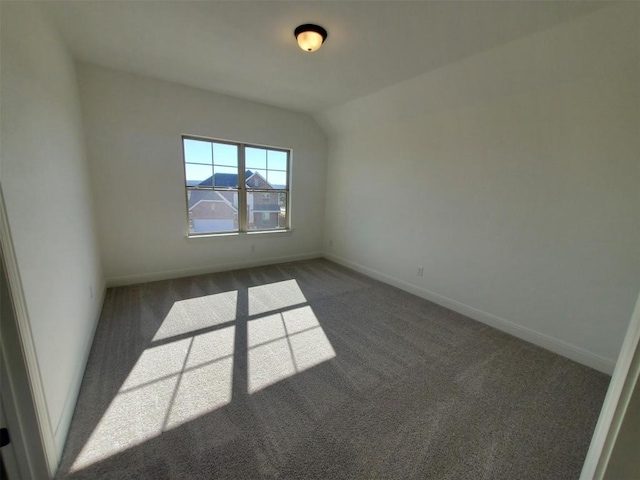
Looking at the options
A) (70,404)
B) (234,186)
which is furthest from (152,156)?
(70,404)

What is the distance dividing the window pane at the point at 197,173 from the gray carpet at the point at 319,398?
1.70 m

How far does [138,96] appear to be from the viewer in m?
3.05

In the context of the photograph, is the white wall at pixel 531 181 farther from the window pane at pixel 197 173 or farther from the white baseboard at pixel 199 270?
the window pane at pixel 197 173

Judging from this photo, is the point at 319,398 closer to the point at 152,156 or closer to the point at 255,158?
the point at 152,156

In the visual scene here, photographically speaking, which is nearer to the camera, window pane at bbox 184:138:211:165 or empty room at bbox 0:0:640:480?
empty room at bbox 0:0:640:480

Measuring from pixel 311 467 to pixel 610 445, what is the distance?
47.6 inches

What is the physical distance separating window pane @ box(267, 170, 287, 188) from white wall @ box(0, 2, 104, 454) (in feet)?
8.01

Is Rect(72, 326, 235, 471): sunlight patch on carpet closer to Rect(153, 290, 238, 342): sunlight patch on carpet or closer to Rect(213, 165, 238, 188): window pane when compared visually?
Rect(153, 290, 238, 342): sunlight patch on carpet

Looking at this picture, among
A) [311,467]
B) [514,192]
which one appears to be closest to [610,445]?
[311,467]

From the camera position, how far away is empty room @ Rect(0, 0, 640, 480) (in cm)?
130

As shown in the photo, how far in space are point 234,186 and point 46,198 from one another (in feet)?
8.35

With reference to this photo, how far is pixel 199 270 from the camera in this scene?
12.6 ft

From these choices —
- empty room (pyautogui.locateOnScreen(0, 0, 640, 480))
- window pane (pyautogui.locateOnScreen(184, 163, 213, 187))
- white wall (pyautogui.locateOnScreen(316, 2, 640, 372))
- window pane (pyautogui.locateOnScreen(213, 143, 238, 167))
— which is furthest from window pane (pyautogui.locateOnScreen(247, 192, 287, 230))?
white wall (pyautogui.locateOnScreen(316, 2, 640, 372))

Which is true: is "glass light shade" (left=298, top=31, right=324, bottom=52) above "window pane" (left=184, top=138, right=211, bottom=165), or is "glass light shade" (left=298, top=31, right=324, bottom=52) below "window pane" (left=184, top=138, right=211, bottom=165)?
above
